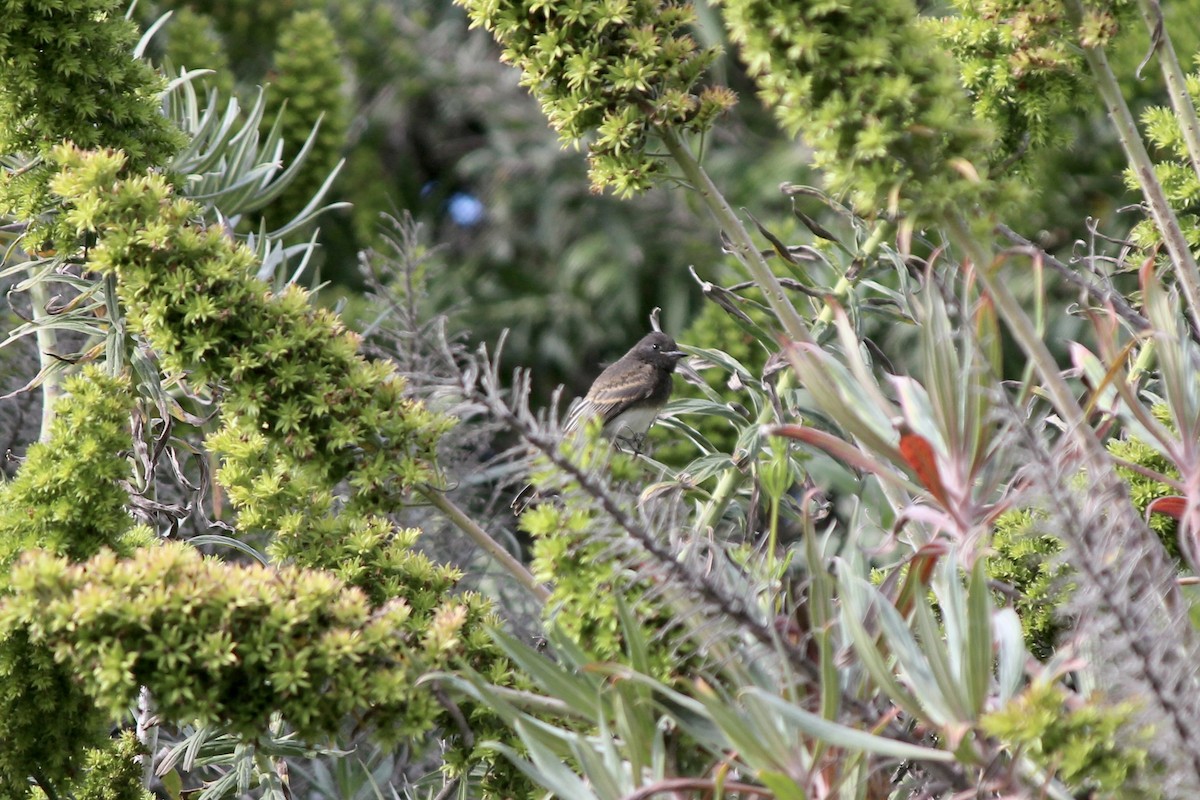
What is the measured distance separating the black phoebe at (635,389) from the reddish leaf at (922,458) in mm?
2801

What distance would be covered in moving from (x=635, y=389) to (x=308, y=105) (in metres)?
1.48

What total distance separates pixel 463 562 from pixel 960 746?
1772mm

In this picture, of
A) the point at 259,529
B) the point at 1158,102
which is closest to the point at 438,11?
the point at 1158,102

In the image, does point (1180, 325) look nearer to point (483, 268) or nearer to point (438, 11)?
point (483, 268)

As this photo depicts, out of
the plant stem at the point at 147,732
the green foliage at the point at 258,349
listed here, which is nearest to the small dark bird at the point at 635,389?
the plant stem at the point at 147,732

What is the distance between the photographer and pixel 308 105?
3801 mm

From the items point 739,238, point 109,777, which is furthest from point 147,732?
point 739,238

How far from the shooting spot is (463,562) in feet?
9.84

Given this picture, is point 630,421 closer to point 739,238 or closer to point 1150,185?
point 739,238

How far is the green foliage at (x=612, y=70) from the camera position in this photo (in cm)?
184

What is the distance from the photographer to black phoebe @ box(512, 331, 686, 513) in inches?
177

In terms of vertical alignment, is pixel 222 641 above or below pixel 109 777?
above

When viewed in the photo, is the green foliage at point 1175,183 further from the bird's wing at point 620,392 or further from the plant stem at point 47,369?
the bird's wing at point 620,392

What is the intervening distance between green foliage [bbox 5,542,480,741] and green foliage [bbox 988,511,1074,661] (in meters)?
0.88
